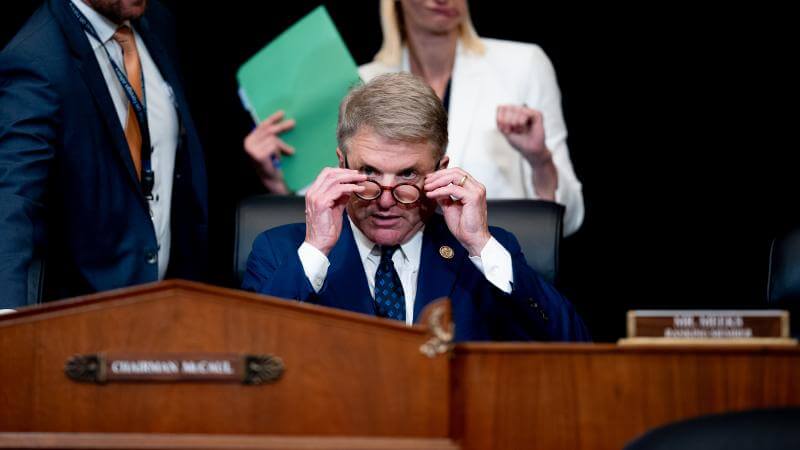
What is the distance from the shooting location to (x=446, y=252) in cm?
249

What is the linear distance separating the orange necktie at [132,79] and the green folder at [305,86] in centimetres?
47

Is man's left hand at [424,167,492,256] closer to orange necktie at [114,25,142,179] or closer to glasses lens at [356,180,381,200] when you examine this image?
glasses lens at [356,180,381,200]

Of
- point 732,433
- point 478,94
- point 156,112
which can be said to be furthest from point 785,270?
point 156,112

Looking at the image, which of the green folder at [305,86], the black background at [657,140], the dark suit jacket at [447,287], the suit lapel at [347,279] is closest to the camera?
the dark suit jacket at [447,287]

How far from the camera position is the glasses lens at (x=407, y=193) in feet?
7.81

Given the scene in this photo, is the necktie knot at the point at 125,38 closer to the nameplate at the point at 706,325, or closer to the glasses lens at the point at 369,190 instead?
the glasses lens at the point at 369,190

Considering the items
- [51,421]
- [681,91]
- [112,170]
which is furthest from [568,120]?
[51,421]

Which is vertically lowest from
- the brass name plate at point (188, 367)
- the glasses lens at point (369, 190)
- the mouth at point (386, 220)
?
the brass name plate at point (188, 367)

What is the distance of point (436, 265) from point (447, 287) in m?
0.06

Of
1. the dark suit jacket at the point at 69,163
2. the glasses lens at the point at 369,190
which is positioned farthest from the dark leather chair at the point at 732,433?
the dark suit jacket at the point at 69,163

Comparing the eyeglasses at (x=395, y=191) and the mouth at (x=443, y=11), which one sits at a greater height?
the mouth at (x=443, y=11)

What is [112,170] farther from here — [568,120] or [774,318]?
[774,318]

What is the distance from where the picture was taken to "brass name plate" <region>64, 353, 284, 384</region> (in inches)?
62.5

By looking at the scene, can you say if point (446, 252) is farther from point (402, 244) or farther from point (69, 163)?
point (69, 163)
